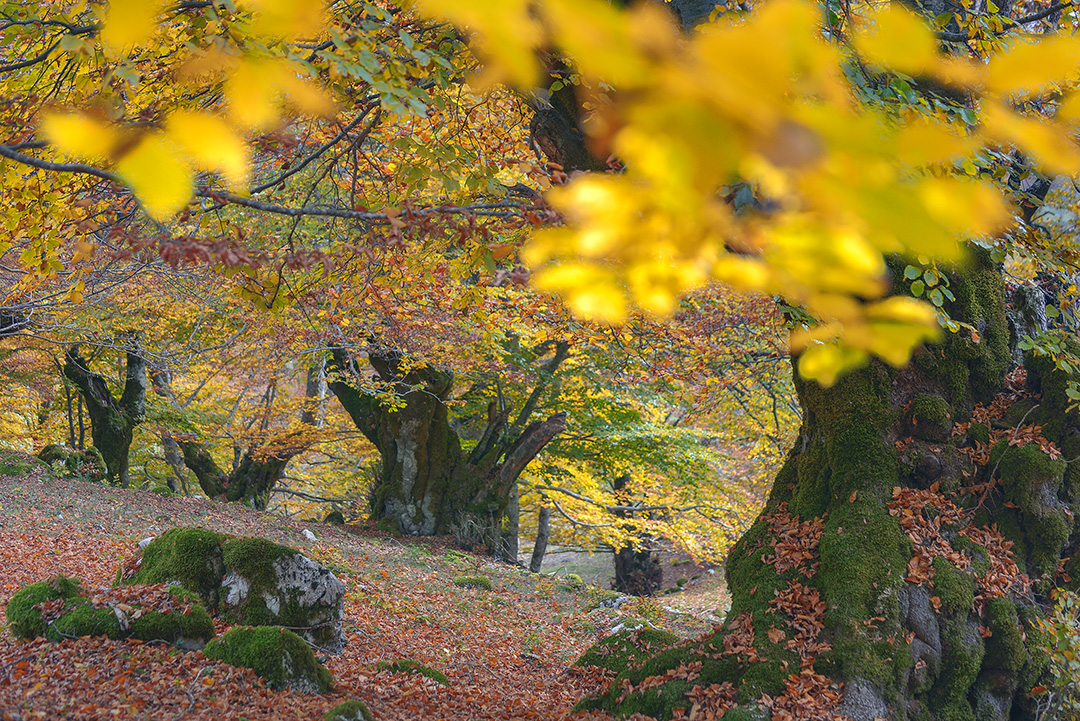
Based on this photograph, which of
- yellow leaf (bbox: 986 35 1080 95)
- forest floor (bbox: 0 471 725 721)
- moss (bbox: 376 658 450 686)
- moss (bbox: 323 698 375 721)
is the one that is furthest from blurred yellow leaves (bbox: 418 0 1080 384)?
moss (bbox: 376 658 450 686)

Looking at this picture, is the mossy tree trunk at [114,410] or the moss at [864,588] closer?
the moss at [864,588]

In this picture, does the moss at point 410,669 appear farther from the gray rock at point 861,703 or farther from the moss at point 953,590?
the moss at point 953,590

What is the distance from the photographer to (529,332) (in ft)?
35.0

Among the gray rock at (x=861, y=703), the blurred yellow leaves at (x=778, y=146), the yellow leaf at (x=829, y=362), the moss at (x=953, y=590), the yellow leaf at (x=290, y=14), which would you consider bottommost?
the gray rock at (x=861, y=703)

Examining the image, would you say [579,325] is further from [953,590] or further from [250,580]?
[953,590]

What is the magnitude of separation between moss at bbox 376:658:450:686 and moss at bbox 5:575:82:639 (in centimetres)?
222

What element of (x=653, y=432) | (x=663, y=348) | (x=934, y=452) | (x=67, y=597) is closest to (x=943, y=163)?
(x=934, y=452)

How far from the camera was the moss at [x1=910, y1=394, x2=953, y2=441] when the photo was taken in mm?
4641

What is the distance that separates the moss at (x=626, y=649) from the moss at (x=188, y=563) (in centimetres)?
306

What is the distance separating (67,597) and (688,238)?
211 inches

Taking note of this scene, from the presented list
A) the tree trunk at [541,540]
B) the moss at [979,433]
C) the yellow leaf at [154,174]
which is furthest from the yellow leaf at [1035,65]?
the tree trunk at [541,540]

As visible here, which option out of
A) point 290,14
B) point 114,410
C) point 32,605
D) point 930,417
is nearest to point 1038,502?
point 930,417

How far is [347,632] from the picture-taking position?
254 inches

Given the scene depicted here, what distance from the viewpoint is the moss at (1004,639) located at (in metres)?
4.17
